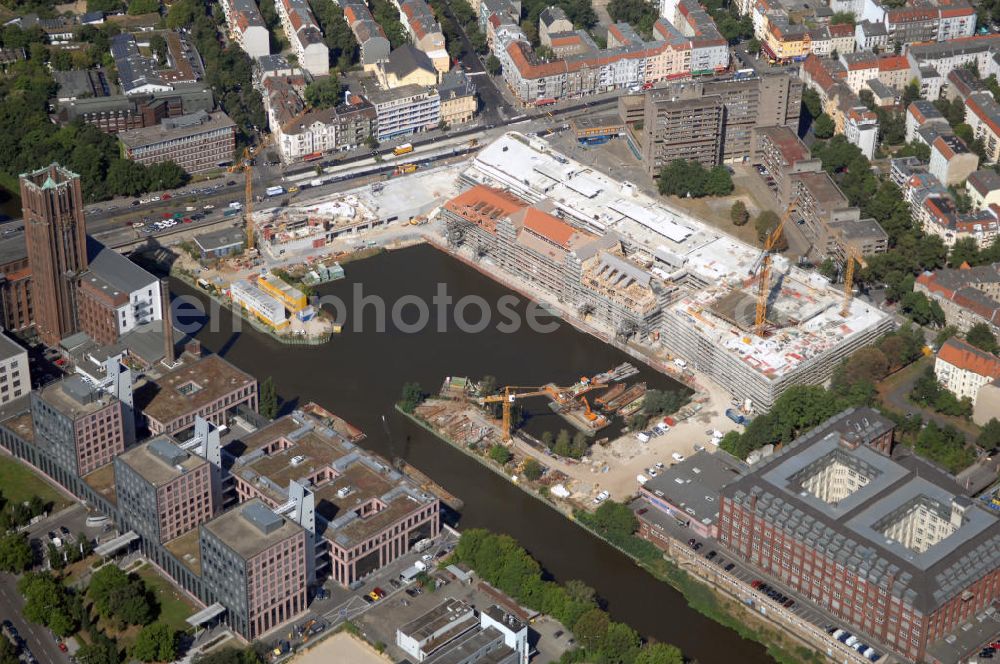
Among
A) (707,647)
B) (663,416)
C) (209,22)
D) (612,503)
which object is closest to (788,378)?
(663,416)

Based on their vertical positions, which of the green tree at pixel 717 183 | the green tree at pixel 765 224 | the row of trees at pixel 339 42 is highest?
the row of trees at pixel 339 42

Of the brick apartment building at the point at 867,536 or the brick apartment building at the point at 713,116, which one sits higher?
the brick apartment building at the point at 713,116

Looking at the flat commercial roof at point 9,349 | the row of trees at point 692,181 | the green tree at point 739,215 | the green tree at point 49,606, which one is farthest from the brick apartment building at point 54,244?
the green tree at point 739,215

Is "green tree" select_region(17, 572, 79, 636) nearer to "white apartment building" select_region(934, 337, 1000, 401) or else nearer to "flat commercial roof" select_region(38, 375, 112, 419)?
"flat commercial roof" select_region(38, 375, 112, 419)

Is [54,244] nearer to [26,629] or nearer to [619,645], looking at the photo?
[26,629]

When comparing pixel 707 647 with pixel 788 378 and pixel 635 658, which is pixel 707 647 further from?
pixel 788 378

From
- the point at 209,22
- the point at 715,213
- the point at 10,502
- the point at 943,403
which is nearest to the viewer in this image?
the point at 10,502

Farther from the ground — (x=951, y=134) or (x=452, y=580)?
(x=951, y=134)

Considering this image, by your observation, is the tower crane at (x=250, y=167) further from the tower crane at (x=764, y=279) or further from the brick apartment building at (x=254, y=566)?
the brick apartment building at (x=254, y=566)
